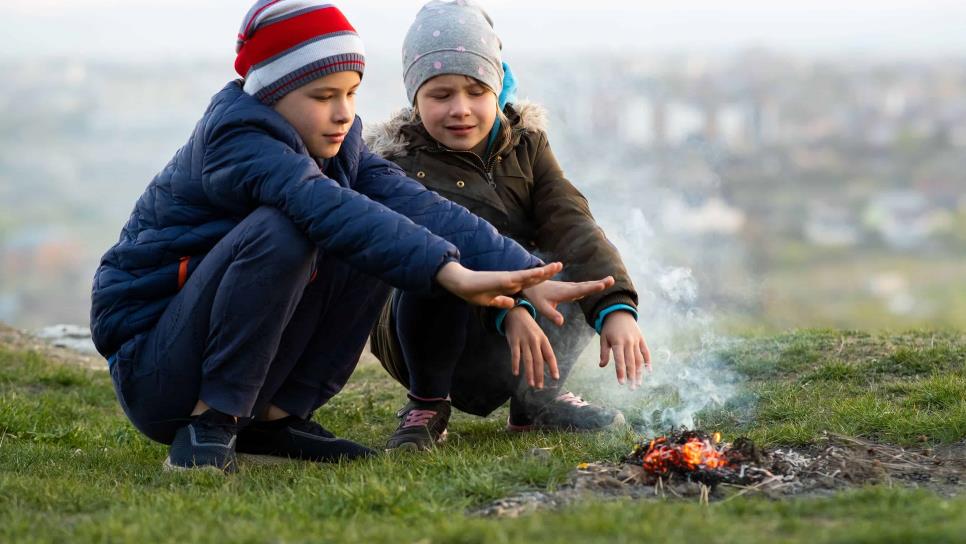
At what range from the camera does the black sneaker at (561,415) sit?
17.3 ft

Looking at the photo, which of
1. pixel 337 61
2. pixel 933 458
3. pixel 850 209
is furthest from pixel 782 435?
pixel 850 209

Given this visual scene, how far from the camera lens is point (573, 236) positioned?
5.24 meters

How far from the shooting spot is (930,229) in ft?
173

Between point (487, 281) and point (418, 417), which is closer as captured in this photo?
point (487, 281)

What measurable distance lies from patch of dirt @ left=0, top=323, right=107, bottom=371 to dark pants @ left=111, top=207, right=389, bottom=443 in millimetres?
3951

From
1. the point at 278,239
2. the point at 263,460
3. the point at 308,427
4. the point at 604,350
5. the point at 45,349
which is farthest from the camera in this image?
the point at 45,349

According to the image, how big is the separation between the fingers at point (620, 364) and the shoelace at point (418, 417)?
1.07 meters

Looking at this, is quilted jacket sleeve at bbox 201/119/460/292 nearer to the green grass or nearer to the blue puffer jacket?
the blue puffer jacket

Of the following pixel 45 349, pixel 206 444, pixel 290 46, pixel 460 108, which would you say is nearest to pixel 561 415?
pixel 460 108

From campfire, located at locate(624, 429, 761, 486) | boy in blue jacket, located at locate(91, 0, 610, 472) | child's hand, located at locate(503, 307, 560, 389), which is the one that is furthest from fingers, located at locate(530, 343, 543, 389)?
campfire, located at locate(624, 429, 761, 486)

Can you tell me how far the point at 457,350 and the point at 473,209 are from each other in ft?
2.15

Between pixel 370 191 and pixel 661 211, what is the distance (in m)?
2.46

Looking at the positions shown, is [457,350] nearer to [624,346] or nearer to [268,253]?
[624,346]

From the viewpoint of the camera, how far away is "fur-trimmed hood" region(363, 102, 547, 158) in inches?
214
